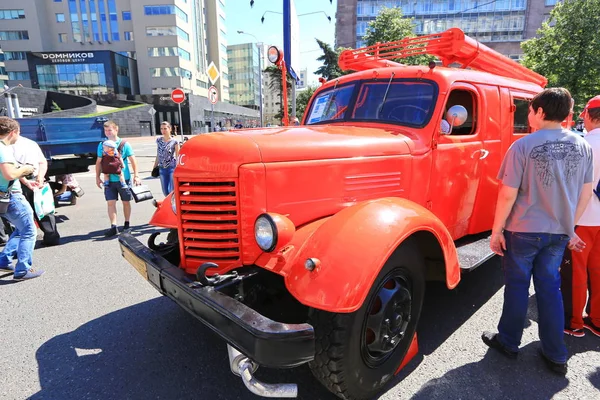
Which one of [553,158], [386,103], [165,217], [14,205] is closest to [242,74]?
[14,205]

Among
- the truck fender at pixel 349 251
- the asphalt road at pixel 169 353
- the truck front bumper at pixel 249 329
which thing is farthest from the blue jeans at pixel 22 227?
the truck fender at pixel 349 251

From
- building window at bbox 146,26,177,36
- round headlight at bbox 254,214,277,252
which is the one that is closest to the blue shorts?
round headlight at bbox 254,214,277,252

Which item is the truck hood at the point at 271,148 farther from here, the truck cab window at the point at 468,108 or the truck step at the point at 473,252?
the truck step at the point at 473,252

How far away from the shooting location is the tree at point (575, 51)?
48.5 ft

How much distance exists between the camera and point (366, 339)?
232 cm

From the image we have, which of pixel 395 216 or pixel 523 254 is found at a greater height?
pixel 395 216

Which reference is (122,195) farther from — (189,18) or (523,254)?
(189,18)

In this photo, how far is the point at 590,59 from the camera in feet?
48.6

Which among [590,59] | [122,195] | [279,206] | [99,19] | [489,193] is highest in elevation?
[99,19]

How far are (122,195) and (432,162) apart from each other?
15.8 feet

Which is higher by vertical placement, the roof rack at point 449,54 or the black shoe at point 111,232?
the roof rack at point 449,54

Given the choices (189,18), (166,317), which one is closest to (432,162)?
(166,317)

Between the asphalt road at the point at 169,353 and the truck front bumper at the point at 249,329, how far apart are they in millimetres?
738

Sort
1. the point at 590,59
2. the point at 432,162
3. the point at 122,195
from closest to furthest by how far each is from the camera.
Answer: the point at 432,162 < the point at 122,195 < the point at 590,59
